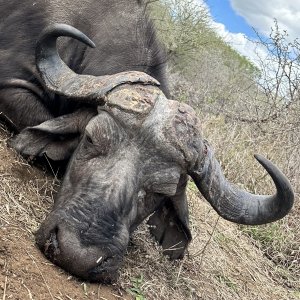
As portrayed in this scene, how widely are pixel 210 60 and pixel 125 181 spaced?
67.1 feet

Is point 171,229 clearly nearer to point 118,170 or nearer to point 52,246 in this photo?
point 118,170

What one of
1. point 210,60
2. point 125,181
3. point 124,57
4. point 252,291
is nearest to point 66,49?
point 124,57

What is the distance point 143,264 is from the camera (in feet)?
16.0

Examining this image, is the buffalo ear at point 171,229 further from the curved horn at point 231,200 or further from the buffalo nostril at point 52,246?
the buffalo nostril at point 52,246

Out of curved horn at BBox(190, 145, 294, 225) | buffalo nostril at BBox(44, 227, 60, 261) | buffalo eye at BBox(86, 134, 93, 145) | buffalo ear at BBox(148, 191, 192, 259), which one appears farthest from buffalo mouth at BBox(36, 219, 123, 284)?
buffalo ear at BBox(148, 191, 192, 259)

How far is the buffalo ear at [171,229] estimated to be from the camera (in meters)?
5.03

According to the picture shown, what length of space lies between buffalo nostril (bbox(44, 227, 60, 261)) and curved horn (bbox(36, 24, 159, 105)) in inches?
45.7

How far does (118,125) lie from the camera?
438 cm

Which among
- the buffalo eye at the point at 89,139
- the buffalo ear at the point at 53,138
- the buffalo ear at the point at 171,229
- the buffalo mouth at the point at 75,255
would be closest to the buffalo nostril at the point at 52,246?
the buffalo mouth at the point at 75,255

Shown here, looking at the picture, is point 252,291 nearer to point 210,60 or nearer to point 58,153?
point 58,153

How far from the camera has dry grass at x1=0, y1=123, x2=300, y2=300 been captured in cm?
366

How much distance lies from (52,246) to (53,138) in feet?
4.49

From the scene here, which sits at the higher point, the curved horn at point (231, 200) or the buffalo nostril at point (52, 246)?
the curved horn at point (231, 200)

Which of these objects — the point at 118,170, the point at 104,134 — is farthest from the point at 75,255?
the point at 104,134
